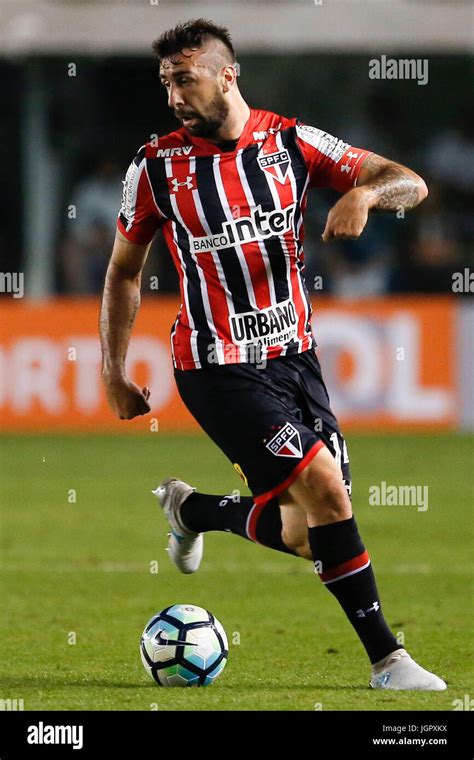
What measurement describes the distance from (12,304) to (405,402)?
14.1 feet

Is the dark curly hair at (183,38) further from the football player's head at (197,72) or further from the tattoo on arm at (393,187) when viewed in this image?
the tattoo on arm at (393,187)

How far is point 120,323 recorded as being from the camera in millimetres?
6652

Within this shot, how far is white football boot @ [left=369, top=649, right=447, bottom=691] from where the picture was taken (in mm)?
5848

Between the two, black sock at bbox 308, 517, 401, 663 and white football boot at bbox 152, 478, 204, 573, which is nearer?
black sock at bbox 308, 517, 401, 663

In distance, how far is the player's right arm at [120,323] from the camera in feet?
21.7

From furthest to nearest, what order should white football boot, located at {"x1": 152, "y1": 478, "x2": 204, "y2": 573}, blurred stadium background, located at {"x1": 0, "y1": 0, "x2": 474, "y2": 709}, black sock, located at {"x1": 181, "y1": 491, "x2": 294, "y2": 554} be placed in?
1. blurred stadium background, located at {"x1": 0, "y1": 0, "x2": 474, "y2": 709}
2. white football boot, located at {"x1": 152, "y1": 478, "x2": 204, "y2": 573}
3. black sock, located at {"x1": 181, "y1": 491, "x2": 294, "y2": 554}

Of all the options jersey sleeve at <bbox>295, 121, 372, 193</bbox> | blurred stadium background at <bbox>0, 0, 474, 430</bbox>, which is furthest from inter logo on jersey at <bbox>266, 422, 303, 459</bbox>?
blurred stadium background at <bbox>0, 0, 474, 430</bbox>

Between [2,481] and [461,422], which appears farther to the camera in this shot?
[461,422]

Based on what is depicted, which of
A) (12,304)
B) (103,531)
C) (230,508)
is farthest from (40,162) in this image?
(230,508)

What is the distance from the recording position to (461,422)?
1633cm

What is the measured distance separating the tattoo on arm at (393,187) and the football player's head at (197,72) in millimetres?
674

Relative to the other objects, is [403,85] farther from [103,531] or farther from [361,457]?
[103,531]

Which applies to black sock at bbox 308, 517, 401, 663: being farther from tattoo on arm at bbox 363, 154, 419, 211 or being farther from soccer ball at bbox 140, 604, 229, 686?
tattoo on arm at bbox 363, 154, 419, 211

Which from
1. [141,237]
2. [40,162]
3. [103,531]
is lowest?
[103,531]
